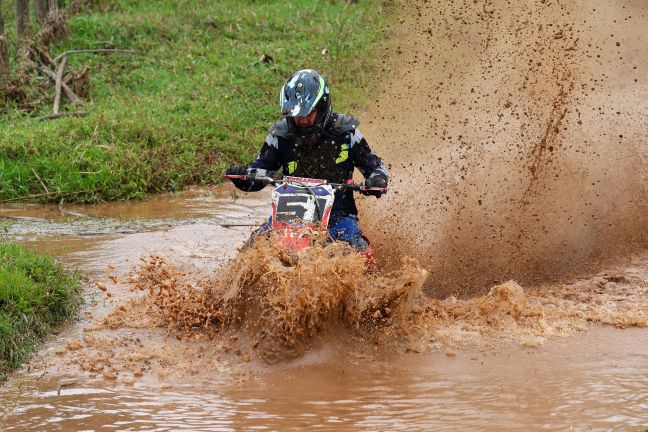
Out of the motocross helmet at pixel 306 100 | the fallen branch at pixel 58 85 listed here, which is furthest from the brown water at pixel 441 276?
the fallen branch at pixel 58 85

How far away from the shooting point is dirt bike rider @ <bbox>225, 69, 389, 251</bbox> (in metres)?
6.27

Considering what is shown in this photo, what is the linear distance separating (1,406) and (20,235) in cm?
404

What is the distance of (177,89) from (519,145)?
21.6ft

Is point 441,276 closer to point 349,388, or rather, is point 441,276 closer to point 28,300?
point 349,388

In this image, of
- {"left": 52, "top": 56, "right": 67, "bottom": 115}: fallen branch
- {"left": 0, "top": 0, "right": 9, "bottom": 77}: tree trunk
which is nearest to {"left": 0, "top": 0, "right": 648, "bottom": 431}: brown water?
{"left": 52, "top": 56, "right": 67, "bottom": 115}: fallen branch

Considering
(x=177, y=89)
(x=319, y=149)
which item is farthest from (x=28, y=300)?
(x=177, y=89)

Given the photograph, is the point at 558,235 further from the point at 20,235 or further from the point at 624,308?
the point at 20,235

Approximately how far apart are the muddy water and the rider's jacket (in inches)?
46.3

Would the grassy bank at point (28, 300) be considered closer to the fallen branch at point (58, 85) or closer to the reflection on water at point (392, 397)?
the reflection on water at point (392, 397)

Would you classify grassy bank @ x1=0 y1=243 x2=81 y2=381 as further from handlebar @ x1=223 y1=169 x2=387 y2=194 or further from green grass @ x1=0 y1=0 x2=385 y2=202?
green grass @ x1=0 y1=0 x2=385 y2=202

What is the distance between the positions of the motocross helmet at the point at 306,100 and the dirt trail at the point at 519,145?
1.74m

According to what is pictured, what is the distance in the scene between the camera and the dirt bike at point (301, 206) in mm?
5793

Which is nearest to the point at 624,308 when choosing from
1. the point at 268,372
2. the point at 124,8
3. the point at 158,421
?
the point at 268,372

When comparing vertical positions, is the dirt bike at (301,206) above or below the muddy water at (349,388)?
above
